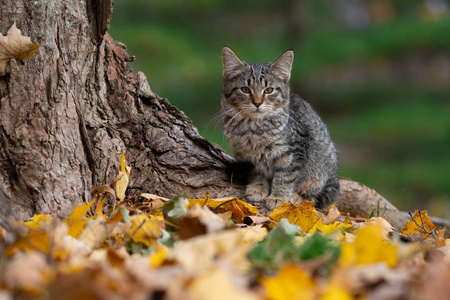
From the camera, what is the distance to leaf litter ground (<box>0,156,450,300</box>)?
3.93 ft

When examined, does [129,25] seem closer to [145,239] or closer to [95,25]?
[95,25]

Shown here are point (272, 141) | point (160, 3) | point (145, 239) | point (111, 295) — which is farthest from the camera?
point (160, 3)

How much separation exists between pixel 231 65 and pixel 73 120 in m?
1.45

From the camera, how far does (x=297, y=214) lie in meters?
2.33

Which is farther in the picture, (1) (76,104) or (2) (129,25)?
(2) (129,25)

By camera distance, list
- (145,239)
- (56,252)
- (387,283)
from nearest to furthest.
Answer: (387,283) < (56,252) < (145,239)

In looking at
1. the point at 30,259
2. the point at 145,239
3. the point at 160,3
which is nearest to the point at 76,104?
the point at 145,239

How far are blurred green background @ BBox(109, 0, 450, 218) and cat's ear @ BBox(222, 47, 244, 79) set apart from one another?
280cm

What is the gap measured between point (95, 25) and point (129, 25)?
5.16m

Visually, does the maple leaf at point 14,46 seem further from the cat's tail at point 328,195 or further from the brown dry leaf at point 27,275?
the cat's tail at point 328,195

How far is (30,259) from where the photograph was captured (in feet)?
4.36

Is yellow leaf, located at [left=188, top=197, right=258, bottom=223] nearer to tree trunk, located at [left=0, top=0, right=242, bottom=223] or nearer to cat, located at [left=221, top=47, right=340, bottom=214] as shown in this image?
tree trunk, located at [left=0, top=0, right=242, bottom=223]

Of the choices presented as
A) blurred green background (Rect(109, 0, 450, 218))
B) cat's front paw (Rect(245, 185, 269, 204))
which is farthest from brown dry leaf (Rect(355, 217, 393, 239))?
blurred green background (Rect(109, 0, 450, 218))

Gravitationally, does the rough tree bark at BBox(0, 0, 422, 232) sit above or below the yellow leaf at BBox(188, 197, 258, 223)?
above
